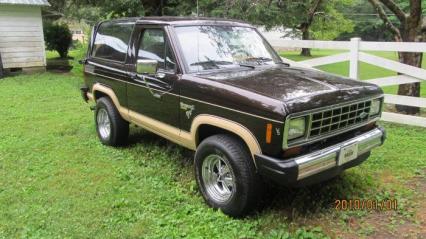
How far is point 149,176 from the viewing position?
5238 millimetres

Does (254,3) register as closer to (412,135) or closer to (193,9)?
(193,9)

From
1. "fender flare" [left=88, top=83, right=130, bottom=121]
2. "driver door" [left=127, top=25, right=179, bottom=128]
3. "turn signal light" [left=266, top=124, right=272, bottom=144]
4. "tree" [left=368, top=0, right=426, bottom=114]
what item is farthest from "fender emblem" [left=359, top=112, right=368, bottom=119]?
"tree" [left=368, top=0, right=426, bottom=114]

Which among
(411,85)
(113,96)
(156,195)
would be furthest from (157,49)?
(411,85)

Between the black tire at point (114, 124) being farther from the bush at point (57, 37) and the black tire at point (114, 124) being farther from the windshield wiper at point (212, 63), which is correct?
the bush at point (57, 37)

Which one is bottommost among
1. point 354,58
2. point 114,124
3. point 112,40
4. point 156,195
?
point 156,195

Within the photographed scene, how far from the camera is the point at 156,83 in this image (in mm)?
4930

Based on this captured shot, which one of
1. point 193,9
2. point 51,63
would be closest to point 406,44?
point 193,9

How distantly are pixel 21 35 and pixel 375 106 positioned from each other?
46.9 ft

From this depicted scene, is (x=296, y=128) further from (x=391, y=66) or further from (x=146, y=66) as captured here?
(x=391, y=66)

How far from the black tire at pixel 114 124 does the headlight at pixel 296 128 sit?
3298 mm

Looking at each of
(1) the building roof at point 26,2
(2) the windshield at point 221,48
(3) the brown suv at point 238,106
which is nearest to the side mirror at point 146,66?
(3) the brown suv at point 238,106

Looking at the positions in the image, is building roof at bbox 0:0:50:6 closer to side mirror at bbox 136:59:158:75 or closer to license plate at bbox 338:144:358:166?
side mirror at bbox 136:59:158:75

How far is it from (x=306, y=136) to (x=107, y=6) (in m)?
11.6
